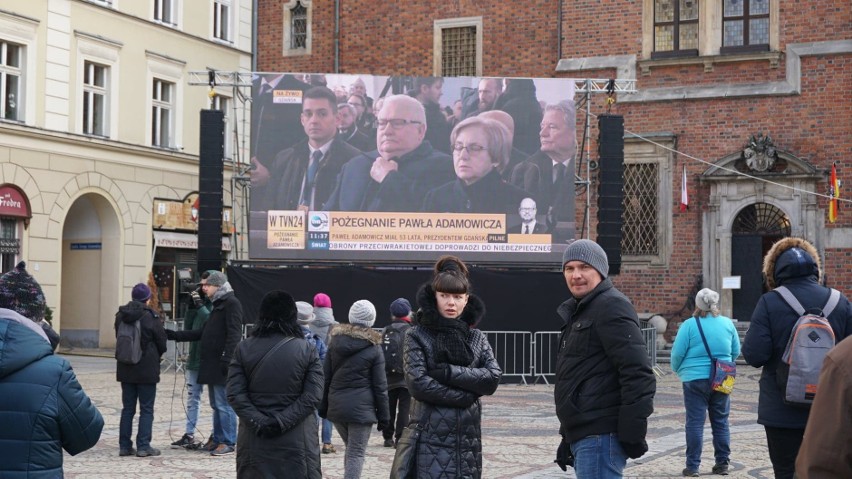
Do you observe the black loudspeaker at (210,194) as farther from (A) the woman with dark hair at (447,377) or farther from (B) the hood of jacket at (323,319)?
(A) the woman with dark hair at (447,377)

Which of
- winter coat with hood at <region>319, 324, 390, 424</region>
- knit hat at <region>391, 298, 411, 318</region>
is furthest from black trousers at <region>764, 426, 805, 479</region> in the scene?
knit hat at <region>391, 298, 411, 318</region>

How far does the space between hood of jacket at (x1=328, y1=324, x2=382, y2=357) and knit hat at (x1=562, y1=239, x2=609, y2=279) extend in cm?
369

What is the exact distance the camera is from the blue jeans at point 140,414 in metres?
12.3

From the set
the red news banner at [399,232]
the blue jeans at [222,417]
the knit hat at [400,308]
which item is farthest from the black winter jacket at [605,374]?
the red news banner at [399,232]

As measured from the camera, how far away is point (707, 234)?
2748cm

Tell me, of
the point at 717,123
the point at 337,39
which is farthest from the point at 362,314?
the point at 337,39

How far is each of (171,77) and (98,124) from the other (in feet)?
9.57

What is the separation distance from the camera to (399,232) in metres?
23.3

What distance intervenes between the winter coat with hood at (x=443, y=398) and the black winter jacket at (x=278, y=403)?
880mm

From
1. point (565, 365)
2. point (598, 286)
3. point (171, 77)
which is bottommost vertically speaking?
point (565, 365)

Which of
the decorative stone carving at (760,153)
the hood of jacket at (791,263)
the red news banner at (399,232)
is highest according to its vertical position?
the decorative stone carving at (760,153)

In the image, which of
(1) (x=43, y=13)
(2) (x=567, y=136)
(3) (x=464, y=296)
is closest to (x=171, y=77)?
(1) (x=43, y=13)

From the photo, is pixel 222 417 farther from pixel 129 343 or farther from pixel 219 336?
pixel 129 343

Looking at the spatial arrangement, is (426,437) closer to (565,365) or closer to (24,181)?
(565,365)
